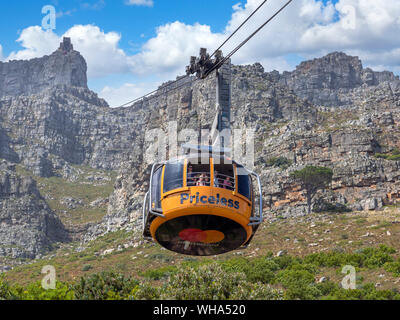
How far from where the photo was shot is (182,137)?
11500 cm

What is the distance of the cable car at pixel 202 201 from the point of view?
71.1 feet

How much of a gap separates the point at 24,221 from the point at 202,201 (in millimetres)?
102793

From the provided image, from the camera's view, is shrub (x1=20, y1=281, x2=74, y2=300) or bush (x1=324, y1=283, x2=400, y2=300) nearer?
Result: shrub (x1=20, y1=281, x2=74, y2=300)

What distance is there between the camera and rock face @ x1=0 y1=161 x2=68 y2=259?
107m

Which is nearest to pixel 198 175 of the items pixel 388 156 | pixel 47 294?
pixel 47 294

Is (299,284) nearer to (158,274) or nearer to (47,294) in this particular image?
(158,274)

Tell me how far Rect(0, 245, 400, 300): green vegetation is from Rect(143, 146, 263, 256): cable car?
274 inches

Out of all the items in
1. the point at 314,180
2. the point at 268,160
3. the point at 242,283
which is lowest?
the point at 242,283

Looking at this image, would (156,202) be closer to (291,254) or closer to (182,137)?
(291,254)

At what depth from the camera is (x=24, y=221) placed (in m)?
116

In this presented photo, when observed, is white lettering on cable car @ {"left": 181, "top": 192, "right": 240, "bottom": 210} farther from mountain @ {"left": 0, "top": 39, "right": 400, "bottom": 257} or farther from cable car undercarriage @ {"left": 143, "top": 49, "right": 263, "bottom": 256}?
mountain @ {"left": 0, "top": 39, "right": 400, "bottom": 257}

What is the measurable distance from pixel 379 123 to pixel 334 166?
21.1 metres

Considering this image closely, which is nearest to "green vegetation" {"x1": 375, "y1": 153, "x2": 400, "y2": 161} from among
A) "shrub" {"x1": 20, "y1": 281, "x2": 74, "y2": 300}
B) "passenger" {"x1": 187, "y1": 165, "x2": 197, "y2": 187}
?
"shrub" {"x1": 20, "y1": 281, "x2": 74, "y2": 300}
